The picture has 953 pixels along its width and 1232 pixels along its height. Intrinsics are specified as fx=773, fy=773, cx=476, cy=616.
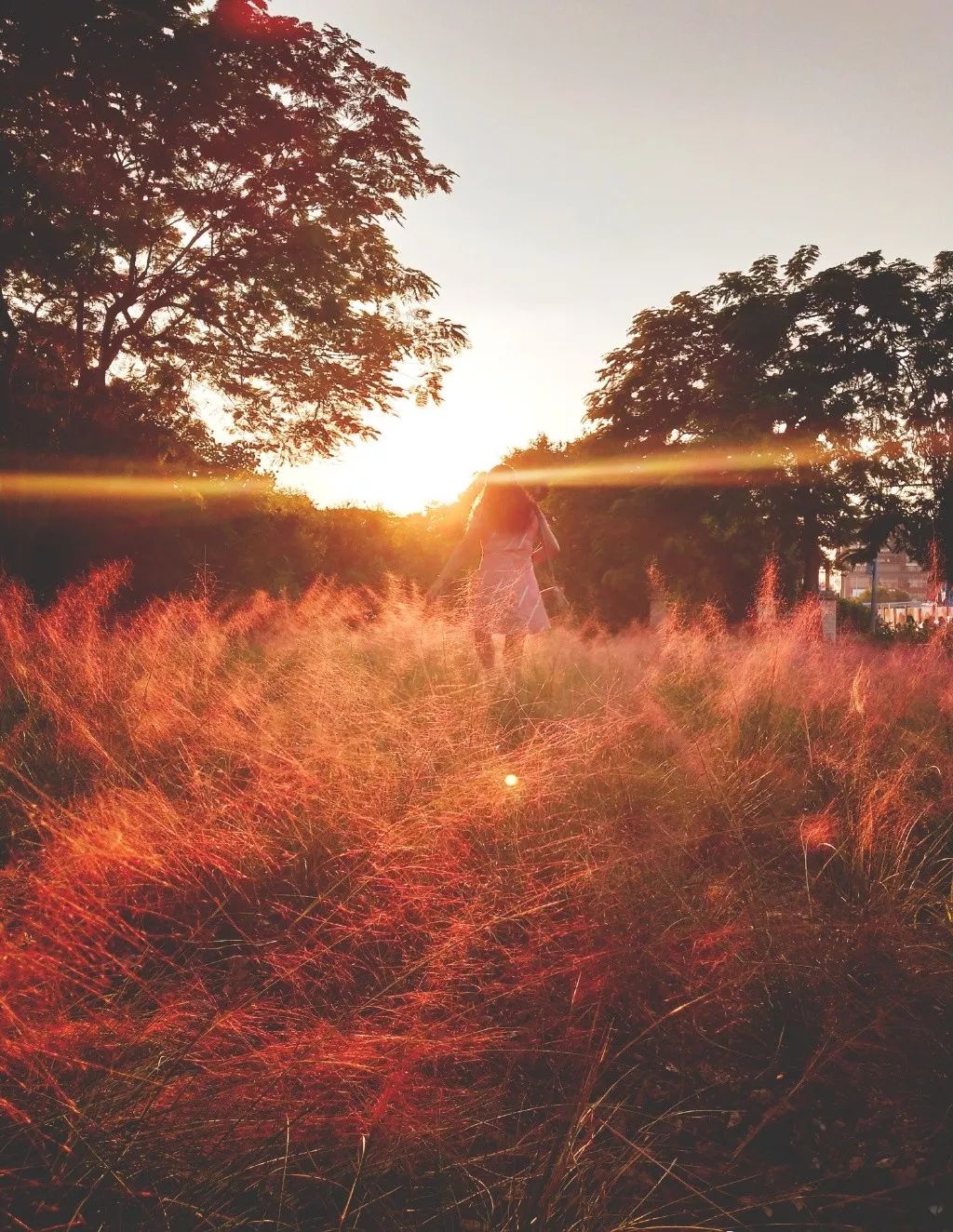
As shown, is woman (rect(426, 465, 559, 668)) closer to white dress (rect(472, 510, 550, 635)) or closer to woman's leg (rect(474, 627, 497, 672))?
white dress (rect(472, 510, 550, 635))

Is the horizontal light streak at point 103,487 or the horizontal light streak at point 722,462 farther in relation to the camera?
the horizontal light streak at point 722,462

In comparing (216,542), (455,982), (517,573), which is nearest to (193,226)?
(216,542)

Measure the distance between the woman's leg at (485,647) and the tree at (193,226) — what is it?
22.0ft

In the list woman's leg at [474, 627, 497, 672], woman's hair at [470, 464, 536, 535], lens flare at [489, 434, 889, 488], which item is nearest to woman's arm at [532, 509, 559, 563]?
woman's hair at [470, 464, 536, 535]

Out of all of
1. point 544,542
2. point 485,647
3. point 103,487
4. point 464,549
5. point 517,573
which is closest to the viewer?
point 485,647

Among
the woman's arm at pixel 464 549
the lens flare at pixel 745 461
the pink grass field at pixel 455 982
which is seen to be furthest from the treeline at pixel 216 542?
the pink grass field at pixel 455 982

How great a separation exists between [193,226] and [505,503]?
23.4 feet

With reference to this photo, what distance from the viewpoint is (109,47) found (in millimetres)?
8039

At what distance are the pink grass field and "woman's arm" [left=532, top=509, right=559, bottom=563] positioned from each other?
9.40ft

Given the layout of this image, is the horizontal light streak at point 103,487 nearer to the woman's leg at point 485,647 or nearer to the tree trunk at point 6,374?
the tree trunk at point 6,374

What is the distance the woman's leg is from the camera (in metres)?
4.73

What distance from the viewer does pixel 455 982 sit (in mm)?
1943

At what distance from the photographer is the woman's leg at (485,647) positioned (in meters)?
4.73

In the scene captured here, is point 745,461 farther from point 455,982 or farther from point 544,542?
point 455,982
